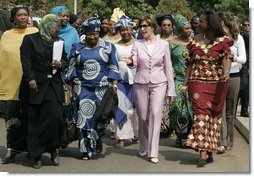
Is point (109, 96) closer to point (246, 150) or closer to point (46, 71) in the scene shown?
point (46, 71)

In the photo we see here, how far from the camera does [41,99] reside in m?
6.92

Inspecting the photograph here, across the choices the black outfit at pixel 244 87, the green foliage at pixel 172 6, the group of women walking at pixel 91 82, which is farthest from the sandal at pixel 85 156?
the green foliage at pixel 172 6

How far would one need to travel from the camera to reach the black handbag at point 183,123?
27.9ft

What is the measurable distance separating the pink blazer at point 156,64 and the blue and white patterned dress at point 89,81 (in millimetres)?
334

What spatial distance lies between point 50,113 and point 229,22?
283 cm

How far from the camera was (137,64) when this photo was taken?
768 cm

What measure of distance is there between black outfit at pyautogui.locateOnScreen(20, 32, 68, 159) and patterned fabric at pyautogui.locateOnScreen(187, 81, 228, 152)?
1646 mm

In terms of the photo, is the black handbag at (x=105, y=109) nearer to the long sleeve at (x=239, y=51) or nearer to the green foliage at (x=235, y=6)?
the long sleeve at (x=239, y=51)

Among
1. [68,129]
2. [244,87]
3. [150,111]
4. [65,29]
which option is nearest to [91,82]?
[68,129]

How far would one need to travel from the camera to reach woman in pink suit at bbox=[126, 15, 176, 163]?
7516mm

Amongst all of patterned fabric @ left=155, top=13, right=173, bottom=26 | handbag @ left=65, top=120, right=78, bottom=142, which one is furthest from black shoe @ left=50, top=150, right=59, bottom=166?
patterned fabric @ left=155, top=13, right=173, bottom=26

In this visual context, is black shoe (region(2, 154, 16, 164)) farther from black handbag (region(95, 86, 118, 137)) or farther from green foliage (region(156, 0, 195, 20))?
green foliage (region(156, 0, 195, 20))

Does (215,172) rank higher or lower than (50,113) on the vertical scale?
lower

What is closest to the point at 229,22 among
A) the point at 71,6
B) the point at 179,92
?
the point at 179,92
